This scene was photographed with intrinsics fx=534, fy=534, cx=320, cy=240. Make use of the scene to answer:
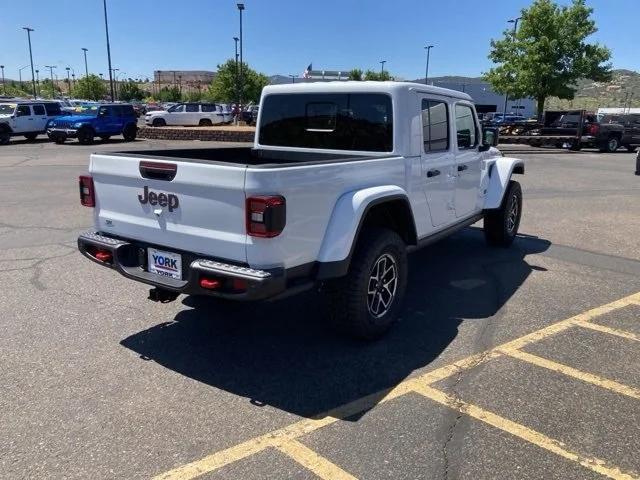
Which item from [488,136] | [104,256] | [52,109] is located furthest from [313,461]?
[52,109]

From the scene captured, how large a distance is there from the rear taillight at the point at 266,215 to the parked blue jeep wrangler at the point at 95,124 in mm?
23860

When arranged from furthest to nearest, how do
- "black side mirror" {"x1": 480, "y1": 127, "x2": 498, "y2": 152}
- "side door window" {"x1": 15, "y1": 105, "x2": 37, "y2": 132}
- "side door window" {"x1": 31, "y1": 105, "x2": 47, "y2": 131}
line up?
"side door window" {"x1": 31, "y1": 105, "x2": 47, "y2": 131}, "side door window" {"x1": 15, "y1": 105, "x2": 37, "y2": 132}, "black side mirror" {"x1": 480, "y1": 127, "x2": 498, "y2": 152}

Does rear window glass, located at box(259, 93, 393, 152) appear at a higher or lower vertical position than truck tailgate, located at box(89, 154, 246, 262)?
higher

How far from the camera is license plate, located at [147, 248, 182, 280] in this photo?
141 inches

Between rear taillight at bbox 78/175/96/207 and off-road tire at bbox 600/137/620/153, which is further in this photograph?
off-road tire at bbox 600/137/620/153

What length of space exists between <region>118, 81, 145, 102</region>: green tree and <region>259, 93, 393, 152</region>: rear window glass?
11006 centimetres

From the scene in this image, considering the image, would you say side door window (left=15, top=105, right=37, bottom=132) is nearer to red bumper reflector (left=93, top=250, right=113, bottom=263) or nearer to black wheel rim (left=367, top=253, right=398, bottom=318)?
red bumper reflector (left=93, top=250, right=113, bottom=263)

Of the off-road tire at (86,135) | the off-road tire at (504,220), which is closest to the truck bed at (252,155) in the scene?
the off-road tire at (504,220)

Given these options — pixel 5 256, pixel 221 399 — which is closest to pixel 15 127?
pixel 5 256

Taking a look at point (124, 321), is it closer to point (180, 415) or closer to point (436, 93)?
point (180, 415)

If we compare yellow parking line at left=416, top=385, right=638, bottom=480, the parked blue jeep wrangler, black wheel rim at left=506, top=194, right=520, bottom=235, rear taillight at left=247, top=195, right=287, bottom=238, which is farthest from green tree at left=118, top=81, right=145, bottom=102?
yellow parking line at left=416, top=385, right=638, bottom=480

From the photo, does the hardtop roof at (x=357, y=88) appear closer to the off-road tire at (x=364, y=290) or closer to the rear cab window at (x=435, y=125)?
the rear cab window at (x=435, y=125)

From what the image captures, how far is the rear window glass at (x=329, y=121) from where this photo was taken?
4.56 metres

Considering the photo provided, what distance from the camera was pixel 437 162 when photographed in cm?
494
